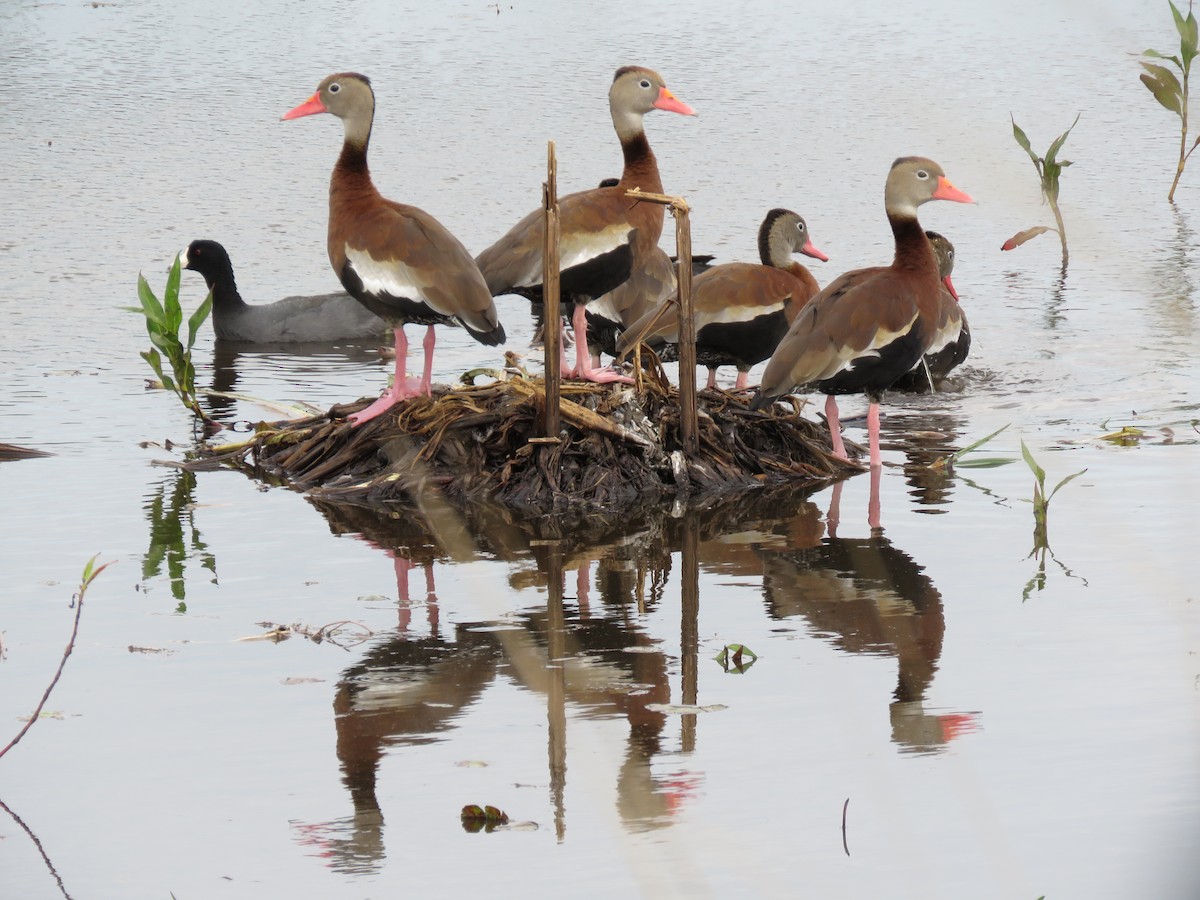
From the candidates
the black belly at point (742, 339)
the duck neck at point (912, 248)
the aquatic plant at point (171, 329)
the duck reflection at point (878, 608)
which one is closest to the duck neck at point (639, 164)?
the black belly at point (742, 339)

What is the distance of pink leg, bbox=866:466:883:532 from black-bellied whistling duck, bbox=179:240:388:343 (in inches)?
201

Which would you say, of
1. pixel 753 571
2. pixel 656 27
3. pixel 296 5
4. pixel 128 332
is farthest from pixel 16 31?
pixel 753 571

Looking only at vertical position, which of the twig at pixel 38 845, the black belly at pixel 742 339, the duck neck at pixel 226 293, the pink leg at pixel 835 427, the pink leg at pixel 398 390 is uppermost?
the duck neck at pixel 226 293

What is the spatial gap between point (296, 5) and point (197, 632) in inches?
928

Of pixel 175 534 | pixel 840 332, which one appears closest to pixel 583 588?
pixel 175 534

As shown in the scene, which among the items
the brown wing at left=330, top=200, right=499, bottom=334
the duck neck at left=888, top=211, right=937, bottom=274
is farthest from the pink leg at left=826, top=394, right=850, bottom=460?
the brown wing at left=330, top=200, right=499, bottom=334

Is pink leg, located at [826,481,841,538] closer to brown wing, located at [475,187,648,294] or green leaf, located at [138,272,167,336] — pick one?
brown wing, located at [475,187,648,294]

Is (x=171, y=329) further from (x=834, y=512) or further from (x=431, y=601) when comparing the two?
(x=834, y=512)

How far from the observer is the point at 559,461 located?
8.12 m

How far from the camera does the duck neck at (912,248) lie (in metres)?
8.57

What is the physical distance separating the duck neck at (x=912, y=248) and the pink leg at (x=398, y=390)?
2.33 metres

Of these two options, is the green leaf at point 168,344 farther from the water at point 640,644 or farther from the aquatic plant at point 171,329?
the water at point 640,644

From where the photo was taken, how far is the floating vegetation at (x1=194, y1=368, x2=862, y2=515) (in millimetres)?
8094

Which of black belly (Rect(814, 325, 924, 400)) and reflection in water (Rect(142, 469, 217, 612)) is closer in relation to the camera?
reflection in water (Rect(142, 469, 217, 612))
